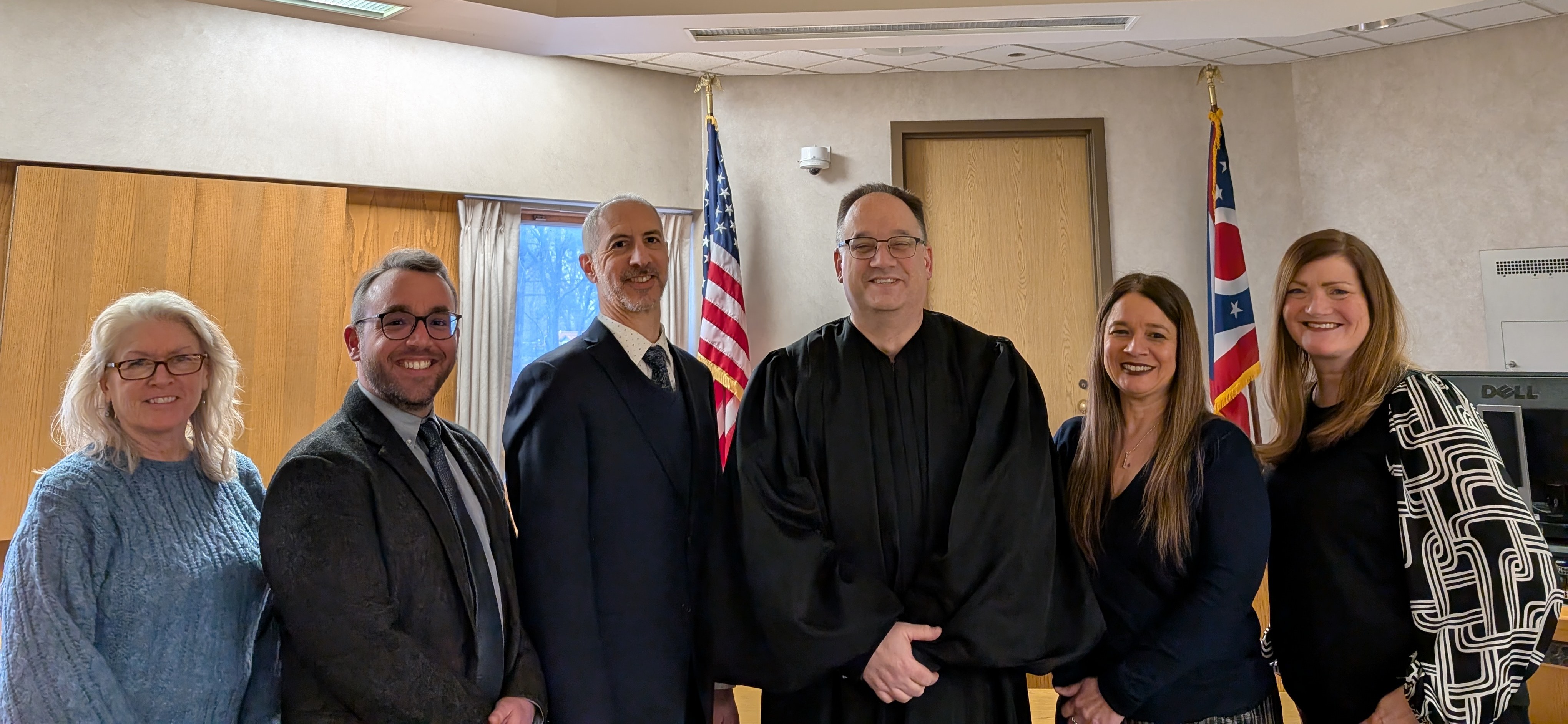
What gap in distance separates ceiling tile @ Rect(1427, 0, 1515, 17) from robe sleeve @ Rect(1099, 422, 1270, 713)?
346 centimetres

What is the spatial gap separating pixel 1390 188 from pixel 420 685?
17.0ft

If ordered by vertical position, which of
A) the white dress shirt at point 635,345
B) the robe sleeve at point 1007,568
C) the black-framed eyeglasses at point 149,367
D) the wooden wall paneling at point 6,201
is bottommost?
the robe sleeve at point 1007,568

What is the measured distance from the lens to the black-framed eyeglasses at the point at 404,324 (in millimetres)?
1612

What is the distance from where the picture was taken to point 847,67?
4750mm

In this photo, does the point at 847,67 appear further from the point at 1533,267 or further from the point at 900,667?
the point at 900,667

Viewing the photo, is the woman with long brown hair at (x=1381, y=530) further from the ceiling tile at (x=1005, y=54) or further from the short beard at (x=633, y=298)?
the ceiling tile at (x=1005, y=54)

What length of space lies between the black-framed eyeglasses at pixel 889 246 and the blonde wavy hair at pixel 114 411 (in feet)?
4.04

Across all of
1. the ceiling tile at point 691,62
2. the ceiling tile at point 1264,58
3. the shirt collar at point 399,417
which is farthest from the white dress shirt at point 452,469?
the ceiling tile at point 1264,58

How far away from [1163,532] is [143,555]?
5.95 ft

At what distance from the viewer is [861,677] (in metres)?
1.61

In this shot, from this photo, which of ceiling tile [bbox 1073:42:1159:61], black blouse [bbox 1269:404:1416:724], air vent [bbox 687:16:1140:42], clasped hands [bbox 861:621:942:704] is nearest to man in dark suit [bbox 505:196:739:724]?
clasped hands [bbox 861:621:942:704]

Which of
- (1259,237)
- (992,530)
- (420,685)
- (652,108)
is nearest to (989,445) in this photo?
(992,530)

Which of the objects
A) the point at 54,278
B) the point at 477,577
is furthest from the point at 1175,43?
the point at 54,278

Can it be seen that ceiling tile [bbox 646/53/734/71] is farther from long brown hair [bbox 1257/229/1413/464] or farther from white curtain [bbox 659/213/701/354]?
long brown hair [bbox 1257/229/1413/464]
